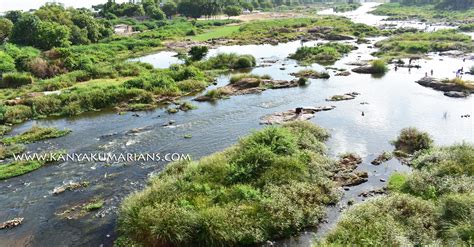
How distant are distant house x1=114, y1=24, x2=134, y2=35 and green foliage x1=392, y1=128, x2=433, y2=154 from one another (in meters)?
107

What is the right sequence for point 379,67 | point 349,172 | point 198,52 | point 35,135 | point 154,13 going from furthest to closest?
point 154,13 < point 198,52 < point 379,67 < point 35,135 < point 349,172

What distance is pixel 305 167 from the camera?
103 ft

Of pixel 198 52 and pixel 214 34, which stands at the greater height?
pixel 214 34

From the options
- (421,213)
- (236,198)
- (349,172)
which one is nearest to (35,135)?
(236,198)

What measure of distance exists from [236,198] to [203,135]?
17941mm

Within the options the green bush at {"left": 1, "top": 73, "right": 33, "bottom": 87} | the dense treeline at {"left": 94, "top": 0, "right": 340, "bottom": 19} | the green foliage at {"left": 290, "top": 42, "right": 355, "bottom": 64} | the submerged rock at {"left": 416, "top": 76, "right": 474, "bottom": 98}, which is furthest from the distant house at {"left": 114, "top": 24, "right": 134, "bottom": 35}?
the submerged rock at {"left": 416, "top": 76, "right": 474, "bottom": 98}

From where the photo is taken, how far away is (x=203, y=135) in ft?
145

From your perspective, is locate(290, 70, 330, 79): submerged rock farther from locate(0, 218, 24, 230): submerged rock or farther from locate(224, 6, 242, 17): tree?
locate(224, 6, 242, 17): tree

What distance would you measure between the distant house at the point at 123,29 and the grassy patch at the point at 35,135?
291 feet

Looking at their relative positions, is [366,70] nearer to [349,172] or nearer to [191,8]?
[349,172]

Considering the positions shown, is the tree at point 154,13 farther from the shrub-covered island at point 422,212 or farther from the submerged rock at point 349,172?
the shrub-covered island at point 422,212

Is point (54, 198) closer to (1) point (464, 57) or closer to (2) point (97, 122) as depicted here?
(2) point (97, 122)

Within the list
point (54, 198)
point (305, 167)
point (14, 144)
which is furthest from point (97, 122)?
point (305, 167)

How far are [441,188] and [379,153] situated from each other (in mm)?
10563
